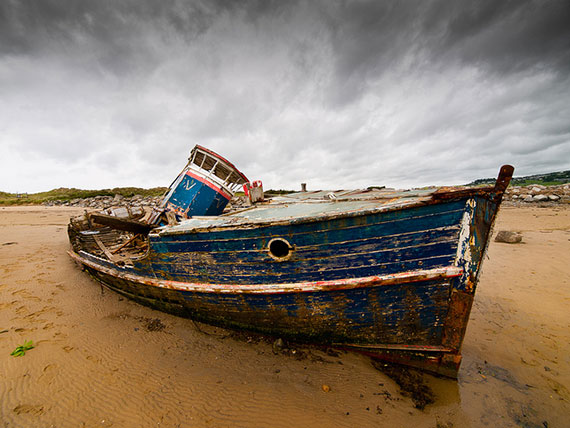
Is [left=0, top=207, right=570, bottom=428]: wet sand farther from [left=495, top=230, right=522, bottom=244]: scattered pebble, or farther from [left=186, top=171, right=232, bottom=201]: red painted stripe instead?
[left=495, top=230, right=522, bottom=244]: scattered pebble

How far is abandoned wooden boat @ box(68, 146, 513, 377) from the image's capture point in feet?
9.30

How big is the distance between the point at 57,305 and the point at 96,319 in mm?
1321

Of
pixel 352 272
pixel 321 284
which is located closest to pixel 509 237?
pixel 352 272

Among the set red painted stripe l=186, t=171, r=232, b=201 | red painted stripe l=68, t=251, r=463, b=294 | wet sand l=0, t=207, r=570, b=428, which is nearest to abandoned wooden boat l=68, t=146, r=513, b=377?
red painted stripe l=68, t=251, r=463, b=294

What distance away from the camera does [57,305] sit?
17.3 feet

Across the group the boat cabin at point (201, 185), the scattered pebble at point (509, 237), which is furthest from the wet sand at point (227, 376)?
the scattered pebble at point (509, 237)

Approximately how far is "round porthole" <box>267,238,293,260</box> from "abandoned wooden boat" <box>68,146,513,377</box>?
16 millimetres

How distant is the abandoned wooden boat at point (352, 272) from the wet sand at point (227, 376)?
0.46m

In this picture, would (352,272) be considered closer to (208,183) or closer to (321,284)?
(321,284)

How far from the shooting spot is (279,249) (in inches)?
139

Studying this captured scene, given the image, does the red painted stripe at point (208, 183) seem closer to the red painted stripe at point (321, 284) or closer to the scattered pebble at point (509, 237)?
the red painted stripe at point (321, 284)

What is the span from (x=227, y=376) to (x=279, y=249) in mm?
2184

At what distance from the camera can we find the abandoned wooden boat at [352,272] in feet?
9.30

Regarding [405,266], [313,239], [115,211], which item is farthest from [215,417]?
[115,211]
